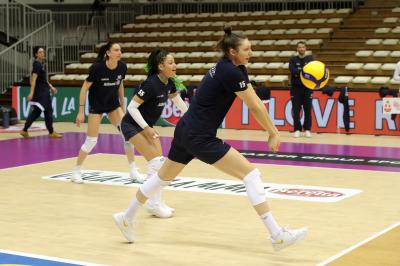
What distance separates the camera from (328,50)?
21.3 metres

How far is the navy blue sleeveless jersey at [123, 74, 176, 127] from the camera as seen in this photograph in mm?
8945

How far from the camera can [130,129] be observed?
31.1 feet

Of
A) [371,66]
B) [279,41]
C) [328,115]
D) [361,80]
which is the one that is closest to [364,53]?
[371,66]

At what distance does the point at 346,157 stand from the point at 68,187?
535cm

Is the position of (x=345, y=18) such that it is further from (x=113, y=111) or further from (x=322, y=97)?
(x=113, y=111)

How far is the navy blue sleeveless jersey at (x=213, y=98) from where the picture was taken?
22.8 ft

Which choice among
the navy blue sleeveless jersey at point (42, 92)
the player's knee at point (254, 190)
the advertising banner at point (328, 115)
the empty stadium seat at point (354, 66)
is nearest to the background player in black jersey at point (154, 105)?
the player's knee at point (254, 190)

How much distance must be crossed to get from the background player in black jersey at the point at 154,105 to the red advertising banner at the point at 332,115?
9.43 metres

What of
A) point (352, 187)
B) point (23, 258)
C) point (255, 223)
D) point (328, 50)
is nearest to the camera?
point (23, 258)

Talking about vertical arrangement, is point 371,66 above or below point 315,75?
above

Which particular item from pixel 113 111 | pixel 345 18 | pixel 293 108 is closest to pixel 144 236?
pixel 113 111

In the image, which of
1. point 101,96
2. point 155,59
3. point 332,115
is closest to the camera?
point 155,59

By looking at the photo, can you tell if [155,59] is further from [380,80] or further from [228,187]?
[380,80]

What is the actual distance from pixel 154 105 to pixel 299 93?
28.6 feet
